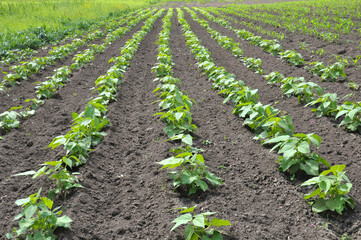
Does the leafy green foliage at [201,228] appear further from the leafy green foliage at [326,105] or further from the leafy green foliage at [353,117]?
the leafy green foliage at [326,105]

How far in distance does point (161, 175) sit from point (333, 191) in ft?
5.68

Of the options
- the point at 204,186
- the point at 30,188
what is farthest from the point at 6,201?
the point at 204,186

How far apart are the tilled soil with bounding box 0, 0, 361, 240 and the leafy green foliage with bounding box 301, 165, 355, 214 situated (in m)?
0.09

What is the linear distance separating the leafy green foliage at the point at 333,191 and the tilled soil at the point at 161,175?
0.30 feet

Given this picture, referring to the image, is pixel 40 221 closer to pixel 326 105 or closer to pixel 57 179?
pixel 57 179

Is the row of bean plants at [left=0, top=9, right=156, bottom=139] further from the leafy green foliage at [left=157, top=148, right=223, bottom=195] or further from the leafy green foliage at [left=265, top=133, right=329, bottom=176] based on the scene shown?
the leafy green foliage at [left=265, top=133, right=329, bottom=176]

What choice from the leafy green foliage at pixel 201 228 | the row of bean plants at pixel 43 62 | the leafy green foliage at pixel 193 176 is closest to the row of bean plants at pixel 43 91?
the row of bean plants at pixel 43 62

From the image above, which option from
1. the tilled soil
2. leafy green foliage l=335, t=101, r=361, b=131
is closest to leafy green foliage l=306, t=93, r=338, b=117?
the tilled soil

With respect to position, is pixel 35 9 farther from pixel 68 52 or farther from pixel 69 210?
pixel 69 210

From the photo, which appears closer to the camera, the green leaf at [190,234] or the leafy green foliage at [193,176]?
the green leaf at [190,234]

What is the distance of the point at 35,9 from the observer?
20266 mm

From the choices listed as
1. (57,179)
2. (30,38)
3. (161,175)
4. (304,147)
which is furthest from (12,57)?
(304,147)

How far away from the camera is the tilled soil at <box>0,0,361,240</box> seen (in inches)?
99.5

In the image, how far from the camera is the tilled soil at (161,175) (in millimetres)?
2527
